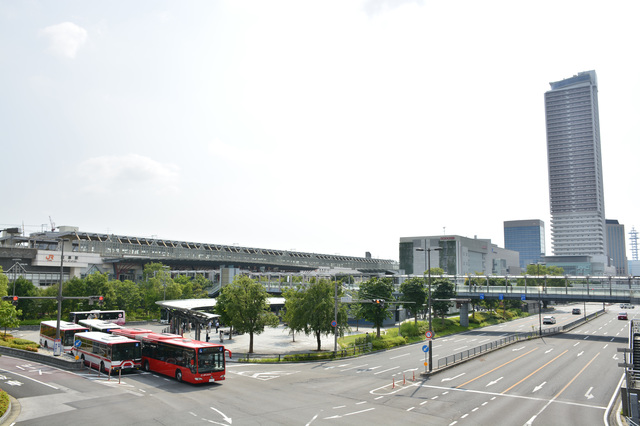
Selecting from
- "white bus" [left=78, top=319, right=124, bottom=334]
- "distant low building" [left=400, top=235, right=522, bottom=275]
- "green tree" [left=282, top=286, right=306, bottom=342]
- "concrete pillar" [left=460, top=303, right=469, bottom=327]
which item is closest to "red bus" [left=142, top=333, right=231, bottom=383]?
"white bus" [left=78, top=319, right=124, bottom=334]

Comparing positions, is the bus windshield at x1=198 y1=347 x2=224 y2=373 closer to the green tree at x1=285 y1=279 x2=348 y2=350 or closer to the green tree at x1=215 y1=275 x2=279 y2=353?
the green tree at x1=215 y1=275 x2=279 y2=353

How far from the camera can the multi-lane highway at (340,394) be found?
78.0 feet

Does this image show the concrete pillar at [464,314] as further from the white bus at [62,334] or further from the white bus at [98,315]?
the white bus at [62,334]

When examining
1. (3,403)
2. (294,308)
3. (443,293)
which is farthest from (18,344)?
(443,293)

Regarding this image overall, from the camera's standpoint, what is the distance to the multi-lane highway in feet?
78.0

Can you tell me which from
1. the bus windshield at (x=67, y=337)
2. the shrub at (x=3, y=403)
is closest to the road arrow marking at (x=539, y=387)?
the shrub at (x=3, y=403)

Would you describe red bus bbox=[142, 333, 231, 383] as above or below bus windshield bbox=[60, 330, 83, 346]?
above

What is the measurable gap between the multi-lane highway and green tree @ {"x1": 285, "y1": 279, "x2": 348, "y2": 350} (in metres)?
5.38

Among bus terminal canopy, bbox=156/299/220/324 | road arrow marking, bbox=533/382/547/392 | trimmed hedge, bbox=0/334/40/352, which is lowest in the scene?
trimmed hedge, bbox=0/334/40/352

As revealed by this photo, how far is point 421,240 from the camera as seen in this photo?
182m

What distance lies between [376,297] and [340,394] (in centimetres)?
3246

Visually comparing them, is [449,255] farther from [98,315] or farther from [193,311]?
[193,311]

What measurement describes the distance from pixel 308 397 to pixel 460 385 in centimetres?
1272

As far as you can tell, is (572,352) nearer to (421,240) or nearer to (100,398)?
(100,398)
